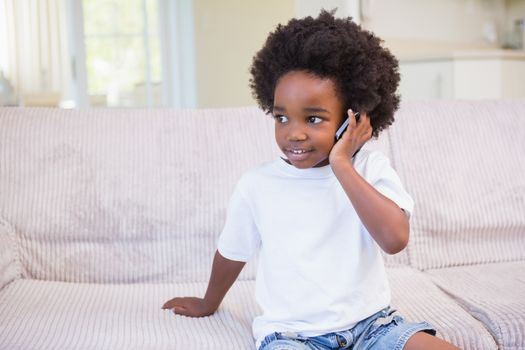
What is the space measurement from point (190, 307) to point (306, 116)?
21.1 inches

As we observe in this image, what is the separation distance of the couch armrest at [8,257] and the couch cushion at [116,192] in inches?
0.6

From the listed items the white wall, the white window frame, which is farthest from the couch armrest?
the white window frame

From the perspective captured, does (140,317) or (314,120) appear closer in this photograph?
(314,120)

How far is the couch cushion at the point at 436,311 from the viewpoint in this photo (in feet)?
4.23

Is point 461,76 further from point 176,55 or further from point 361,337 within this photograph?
point 361,337

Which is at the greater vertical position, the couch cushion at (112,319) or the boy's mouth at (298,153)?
the boy's mouth at (298,153)

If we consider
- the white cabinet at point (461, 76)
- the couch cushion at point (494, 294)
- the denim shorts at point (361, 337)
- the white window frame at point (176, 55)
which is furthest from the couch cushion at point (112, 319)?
the white window frame at point (176, 55)

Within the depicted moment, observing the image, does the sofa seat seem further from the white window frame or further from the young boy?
the white window frame

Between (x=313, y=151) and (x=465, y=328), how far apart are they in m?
0.50

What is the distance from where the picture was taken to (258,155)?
1792 millimetres

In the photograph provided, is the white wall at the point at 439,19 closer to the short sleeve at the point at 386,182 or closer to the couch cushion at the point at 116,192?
the couch cushion at the point at 116,192

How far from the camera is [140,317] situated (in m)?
1.38

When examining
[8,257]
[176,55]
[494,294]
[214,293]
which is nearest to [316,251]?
→ [214,293]

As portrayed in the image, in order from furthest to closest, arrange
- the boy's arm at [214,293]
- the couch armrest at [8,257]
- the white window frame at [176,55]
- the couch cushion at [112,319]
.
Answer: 1. the white window frame at [176,55]
2. the couch armrest at [8,257]
3. the boy's arm at [214,293]
4. the couch cushion at [112,319]
